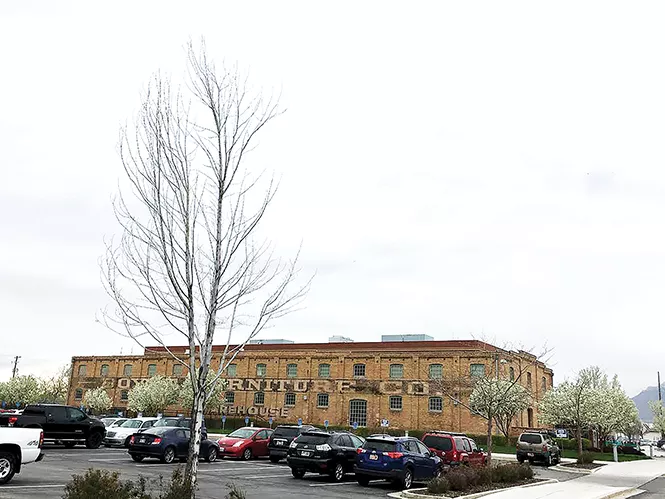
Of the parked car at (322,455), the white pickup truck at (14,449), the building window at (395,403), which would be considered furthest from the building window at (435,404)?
the white pickup truck at (14,449)

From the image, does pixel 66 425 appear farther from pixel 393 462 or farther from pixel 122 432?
pixel 393 462

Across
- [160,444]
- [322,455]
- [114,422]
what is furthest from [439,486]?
[114,422]

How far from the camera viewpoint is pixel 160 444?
23.4 m

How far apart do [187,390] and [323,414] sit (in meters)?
11.6

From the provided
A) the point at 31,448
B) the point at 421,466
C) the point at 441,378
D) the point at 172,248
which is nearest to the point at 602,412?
the point at 441,378

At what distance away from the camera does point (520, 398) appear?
44.5m

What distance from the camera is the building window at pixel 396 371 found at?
53338mm

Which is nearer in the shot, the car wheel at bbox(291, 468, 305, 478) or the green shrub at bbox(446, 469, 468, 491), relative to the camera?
the green shrub at bbox(446, 469, 468, 491)

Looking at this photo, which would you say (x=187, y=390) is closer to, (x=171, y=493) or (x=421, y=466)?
(x=421, y=466)

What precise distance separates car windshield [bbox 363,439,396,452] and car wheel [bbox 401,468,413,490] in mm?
816

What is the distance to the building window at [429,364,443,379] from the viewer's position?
2031 inches

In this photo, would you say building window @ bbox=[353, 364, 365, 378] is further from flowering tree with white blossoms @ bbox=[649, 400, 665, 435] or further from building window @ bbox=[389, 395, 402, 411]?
flowering tree with white blossoms @ bbox=[649, 400, 665, 435]

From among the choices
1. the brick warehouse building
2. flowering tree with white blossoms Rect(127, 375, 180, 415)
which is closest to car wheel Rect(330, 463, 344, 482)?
the brick warehouse building

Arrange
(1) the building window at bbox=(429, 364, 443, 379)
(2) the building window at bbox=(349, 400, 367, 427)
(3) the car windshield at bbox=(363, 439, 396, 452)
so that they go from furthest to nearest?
1. (2) the building window at bbox=(349, 400, 367, 427)
2. (1) the building window at bbox=(429, 364, 443, 379)
3. (3) the car windshield at bbox=(363, 439, 396, 452)
